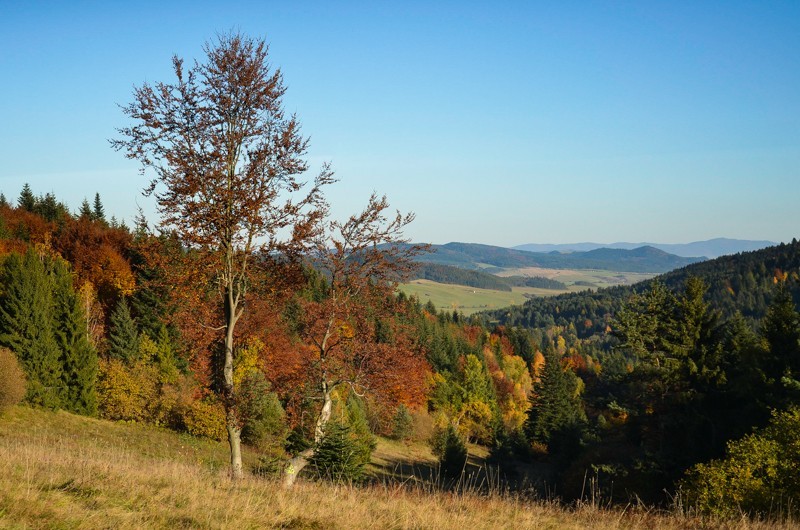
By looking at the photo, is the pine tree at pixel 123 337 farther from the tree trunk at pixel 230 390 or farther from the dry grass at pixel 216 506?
the dry grass at pixel 216 506

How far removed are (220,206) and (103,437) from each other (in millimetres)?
28928

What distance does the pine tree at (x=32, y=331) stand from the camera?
117 ft

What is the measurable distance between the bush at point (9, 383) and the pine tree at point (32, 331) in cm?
431

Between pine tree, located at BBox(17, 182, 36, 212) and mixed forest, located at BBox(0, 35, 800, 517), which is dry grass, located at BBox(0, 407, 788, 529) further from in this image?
pine tree, located at BBox(17, 182, 36, 212)

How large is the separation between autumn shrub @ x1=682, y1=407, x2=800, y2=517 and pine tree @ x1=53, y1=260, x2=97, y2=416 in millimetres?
38756

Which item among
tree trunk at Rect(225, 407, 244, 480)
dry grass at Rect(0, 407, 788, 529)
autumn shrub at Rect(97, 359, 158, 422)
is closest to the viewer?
dry grass at Rect(0, 407, 788, 529)

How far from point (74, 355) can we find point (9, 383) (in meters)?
8.24

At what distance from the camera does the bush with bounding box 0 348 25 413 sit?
3023 centimetres

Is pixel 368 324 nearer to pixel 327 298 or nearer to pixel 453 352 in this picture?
pixel 327 298

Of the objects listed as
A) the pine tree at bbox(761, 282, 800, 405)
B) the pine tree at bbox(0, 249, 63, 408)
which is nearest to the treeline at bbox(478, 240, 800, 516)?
the pine tree at bbox(761, 282, 800, 405)

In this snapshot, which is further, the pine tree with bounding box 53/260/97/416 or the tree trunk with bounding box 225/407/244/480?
the pine tree with bounding box 53/260/97/416

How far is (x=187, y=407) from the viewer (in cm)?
3925

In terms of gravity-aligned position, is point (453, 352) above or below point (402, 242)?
below

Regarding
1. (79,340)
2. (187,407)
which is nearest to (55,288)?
(79,340)
